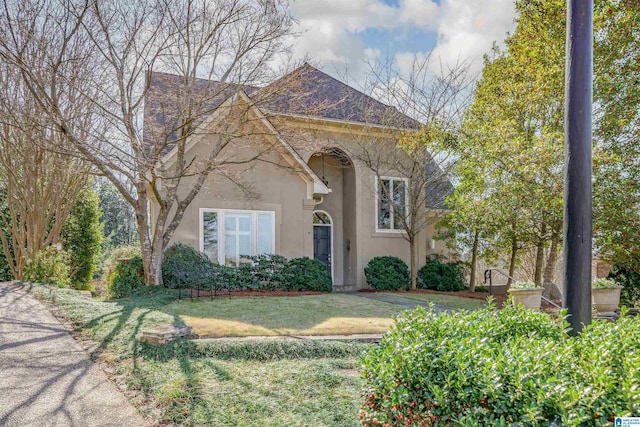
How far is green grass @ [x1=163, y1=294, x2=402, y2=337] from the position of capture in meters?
8.41

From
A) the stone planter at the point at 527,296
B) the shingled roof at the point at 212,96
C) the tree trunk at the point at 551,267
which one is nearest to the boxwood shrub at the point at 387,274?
the tree trunk at the point at 551,267

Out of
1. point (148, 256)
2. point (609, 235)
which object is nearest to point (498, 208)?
point (609, 235)

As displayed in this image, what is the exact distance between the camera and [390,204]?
17.5 meters

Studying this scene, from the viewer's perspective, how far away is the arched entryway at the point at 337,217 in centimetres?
1823

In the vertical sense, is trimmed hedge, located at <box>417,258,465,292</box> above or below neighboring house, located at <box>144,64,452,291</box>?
below

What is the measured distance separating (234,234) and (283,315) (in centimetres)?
565

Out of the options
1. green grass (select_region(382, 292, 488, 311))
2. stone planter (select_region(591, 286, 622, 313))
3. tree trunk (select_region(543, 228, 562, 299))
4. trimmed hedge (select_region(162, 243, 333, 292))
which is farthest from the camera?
green grass (select_region(382, 292, 488, 311))

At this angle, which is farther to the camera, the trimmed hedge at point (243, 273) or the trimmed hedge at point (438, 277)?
the trimmed hedge at point (438, 277)

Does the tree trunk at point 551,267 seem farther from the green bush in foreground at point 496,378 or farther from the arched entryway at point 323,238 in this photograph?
the green bush in foreground at point 496,378

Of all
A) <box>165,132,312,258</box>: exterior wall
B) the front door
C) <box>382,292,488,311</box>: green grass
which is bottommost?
<box>382,292,488,311</box>: green grass

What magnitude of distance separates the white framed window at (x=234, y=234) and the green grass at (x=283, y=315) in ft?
9.46

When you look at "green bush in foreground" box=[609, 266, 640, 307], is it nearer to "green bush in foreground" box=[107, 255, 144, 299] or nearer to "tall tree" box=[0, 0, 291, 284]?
"tall tree" box=[0, 0, 291, 284]

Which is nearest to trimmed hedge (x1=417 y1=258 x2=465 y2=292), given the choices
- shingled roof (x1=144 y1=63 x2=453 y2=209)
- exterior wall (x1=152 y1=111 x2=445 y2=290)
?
exterior wall (x1=152 y1=111 x2=445 y2=290)

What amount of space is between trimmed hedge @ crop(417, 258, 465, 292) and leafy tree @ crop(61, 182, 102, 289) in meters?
13.7
